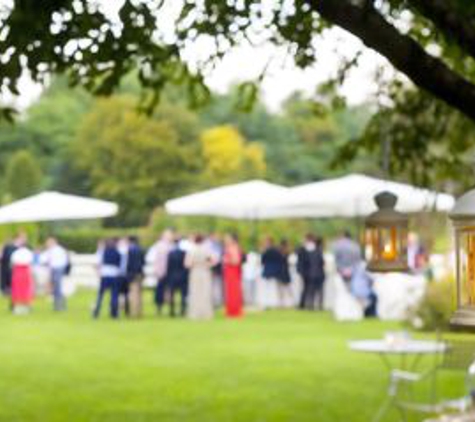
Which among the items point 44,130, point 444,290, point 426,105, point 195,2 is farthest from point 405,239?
point 44,130

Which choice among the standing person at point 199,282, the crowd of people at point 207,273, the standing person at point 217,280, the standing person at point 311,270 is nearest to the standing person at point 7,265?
the crowd of people at point 207,273

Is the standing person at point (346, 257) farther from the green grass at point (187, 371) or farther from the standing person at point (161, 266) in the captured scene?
the standing person at point (161, 266)

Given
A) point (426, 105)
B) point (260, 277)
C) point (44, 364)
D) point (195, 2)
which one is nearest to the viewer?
point (195, 2)

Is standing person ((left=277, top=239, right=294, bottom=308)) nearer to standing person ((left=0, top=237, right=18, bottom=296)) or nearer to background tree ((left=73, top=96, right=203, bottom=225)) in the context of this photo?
standing person ((left=0, top=237, right=18, bottom=296))

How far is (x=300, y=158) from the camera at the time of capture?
82.9m

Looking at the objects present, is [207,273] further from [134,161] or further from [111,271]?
[134,161]

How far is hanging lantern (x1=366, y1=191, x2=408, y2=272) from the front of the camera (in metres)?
9.23

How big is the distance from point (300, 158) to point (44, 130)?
47.3 feet

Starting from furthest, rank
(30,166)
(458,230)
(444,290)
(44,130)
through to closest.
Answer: (44,130), (30,166), (444,290), (458,230)

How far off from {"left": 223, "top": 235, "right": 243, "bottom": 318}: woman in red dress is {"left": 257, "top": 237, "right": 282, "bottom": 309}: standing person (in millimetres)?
1753

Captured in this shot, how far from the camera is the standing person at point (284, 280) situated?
2884cm

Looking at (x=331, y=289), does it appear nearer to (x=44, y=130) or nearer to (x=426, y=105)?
(x=426, y=105)

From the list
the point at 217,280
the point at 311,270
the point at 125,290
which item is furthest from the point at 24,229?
the point at 125,290

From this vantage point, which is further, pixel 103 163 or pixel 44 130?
pixel 44 130
